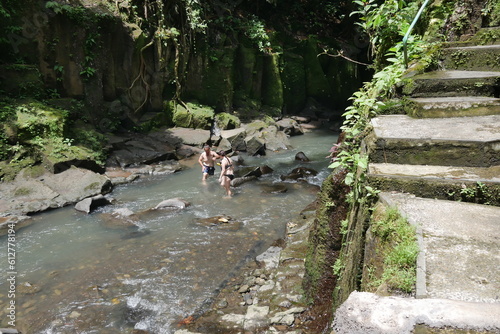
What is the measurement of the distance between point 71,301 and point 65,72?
10.6 meters

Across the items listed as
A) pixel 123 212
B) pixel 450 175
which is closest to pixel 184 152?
pixel 123 212

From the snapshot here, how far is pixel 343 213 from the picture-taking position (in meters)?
3.83

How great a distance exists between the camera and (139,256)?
22.0ft

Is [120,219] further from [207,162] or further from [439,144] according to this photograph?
[439,144]

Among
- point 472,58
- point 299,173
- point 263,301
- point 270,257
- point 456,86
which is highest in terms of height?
point 472,58

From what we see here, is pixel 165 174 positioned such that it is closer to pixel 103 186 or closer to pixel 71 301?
pixel 103 186

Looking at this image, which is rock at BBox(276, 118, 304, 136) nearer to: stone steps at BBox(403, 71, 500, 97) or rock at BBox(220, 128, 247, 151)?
rock at BBox(220, 128, 247, 151)

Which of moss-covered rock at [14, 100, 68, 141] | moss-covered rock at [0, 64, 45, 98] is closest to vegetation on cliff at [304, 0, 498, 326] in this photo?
moss-covered rock at [14, 100, 68, 141]

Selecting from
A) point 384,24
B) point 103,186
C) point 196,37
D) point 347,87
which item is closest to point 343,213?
point 384,24

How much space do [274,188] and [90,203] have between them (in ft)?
16.0

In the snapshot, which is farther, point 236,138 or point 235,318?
point 236,138

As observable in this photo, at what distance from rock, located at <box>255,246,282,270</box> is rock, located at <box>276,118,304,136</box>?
479 inches

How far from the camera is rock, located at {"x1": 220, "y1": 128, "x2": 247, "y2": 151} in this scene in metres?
15.2

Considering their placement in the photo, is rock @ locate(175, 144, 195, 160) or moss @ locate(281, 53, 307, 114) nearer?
rock @ locate(175, 144, 195, 160)
